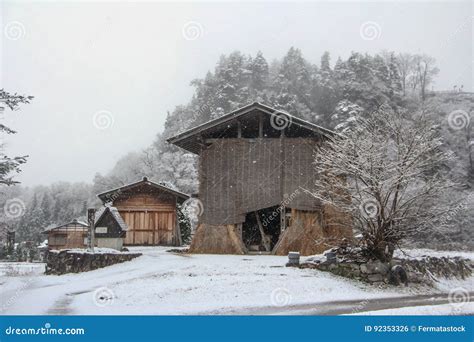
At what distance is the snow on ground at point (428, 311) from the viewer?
9.78 meters

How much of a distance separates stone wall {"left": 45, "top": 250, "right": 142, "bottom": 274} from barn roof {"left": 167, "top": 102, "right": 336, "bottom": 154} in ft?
18.0

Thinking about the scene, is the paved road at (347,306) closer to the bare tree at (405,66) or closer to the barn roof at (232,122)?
the barn roof at (232,122)

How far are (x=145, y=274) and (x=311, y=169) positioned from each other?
906 centimetres

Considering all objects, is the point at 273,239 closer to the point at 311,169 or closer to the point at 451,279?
the point at 311,169

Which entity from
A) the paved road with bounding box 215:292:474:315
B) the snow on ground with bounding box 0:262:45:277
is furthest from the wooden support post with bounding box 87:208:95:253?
the paved road with bounding box 215:292:474:315

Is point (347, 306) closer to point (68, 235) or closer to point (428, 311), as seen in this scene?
point (428, 311)

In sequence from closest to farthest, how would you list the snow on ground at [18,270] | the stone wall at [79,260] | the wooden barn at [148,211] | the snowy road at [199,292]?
the snowy road at [199,292] → the stone wall at [79,260] → the snow on ground at [18,270] → the wooden barn at [148,211]

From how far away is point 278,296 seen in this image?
11492 millimetres

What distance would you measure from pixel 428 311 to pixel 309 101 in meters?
36.1

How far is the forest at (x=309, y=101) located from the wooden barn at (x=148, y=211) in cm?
622

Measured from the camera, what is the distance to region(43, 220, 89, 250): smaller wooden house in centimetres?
3391

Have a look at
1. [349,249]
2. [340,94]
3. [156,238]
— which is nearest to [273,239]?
[156,238]

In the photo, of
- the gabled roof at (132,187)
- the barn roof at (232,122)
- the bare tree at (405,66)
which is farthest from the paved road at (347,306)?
the bare tree at (405,66)

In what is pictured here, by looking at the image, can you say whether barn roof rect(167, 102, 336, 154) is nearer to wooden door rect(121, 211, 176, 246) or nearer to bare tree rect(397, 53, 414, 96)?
wooden door rect(121, 211, 176, 246)
